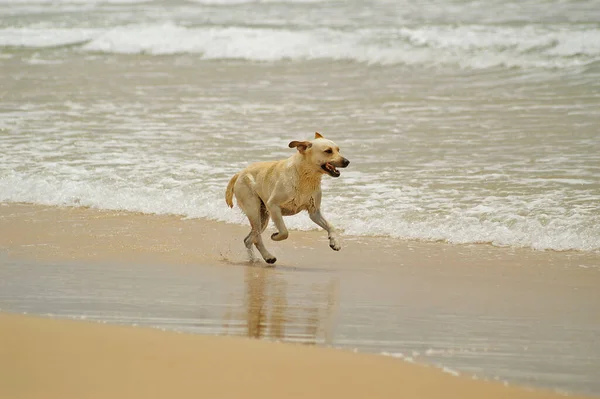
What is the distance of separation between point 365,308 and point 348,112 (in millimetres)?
8410

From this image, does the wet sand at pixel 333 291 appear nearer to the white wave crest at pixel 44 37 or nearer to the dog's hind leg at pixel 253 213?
the dog's hind leg at pixel 253 213

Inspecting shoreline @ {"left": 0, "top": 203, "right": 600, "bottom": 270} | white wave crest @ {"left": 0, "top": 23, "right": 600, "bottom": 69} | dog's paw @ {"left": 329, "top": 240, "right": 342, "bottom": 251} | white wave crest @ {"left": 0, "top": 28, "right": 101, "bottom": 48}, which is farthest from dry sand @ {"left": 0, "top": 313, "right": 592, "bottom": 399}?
white wave crest @ {"left": 0, "top": 28, "right": 101, "bottom": 48}

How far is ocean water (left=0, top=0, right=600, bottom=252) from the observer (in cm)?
1037

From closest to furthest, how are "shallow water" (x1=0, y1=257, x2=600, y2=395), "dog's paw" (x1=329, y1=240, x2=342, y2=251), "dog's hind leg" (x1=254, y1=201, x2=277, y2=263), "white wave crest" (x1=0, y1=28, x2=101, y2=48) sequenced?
"shallow water" (x1=0, y1=257, x2=600, y2=395) < "dog's paw" (x1=329, y1=240, x2=342, y2=251) < "dog's hind leg" (x1=254, y1=201, x2=277, y2=263) < "white wave crest" (x1=0, y1=28, x2=101, y2=48)

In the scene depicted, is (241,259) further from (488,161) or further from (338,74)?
(338,74)

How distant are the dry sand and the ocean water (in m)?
3.95

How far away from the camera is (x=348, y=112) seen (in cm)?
1509

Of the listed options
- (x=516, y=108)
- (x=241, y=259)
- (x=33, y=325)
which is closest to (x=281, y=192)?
(x=241, y=259)

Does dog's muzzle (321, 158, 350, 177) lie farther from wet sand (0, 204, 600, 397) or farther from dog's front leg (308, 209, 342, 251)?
wet sand (0, 204, 600, 397)

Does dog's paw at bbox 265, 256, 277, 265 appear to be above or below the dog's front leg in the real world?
below

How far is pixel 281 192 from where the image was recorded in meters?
8.78

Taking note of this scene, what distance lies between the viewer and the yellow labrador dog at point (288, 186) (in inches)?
340

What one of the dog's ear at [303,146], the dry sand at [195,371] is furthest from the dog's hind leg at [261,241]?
the dry sand at [195,371]

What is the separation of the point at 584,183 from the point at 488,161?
1.48 meters
